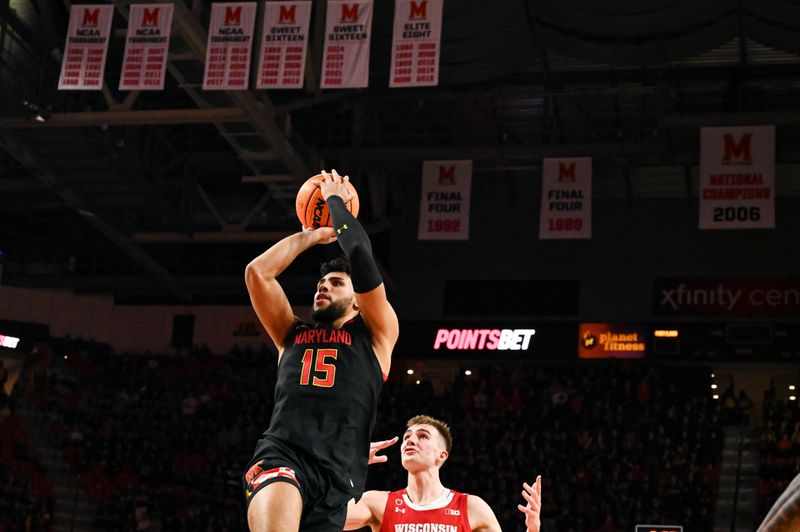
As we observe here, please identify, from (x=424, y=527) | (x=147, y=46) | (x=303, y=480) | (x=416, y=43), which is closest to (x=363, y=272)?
(x=303, y=480)

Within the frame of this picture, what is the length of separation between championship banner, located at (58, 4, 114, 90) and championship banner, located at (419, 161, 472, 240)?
7.79 metres

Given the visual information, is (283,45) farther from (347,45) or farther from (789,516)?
(789,516)

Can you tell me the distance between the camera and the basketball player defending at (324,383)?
519 centimetres

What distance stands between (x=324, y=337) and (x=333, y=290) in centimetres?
33

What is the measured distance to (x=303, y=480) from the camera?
5223mm

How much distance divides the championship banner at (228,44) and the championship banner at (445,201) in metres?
6.51

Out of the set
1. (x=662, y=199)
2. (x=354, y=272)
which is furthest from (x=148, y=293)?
(x=354, y=272)

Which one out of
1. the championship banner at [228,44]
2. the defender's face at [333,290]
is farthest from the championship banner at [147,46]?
the defender's face at [333,290]

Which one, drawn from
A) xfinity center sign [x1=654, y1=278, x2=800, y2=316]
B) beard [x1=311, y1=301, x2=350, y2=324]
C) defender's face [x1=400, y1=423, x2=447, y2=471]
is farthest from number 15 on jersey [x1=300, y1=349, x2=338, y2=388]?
xfinity center sign [x1=654, y1=278, x2=800, y2=316]

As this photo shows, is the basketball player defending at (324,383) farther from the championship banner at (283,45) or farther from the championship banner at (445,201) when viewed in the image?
the championship banner at (445,201)

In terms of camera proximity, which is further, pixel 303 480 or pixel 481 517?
pixel 481 517

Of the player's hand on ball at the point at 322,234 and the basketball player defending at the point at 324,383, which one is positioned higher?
the player's hand on ball at the point at 322,234

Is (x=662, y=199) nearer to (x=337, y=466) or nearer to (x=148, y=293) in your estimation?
(x=148, y=293)

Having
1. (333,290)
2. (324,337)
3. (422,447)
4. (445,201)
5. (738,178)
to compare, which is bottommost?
(422,447)
